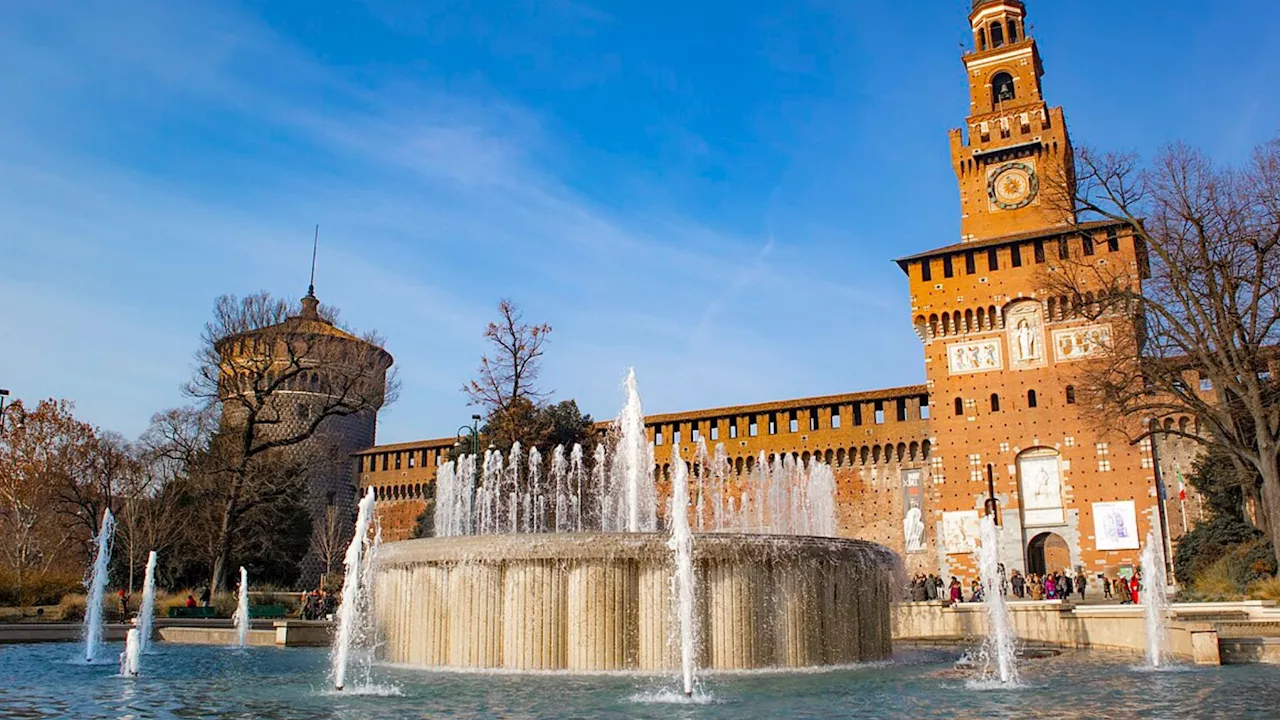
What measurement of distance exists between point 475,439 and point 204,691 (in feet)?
52.0

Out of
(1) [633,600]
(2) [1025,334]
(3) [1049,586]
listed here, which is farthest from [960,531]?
(1) [633,600]

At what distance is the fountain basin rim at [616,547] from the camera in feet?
33.8

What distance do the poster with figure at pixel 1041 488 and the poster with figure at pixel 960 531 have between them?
1.55 m

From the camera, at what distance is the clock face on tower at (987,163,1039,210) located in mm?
34719

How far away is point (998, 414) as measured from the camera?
105 feet

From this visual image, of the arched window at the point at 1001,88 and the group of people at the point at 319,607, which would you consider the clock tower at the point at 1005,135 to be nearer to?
the arched window at the point at 1001,88

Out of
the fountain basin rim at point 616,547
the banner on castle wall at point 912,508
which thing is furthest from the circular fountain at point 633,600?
the banner on castle wall at point 912,508

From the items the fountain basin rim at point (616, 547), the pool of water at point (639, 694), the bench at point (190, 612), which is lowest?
the pool of water at point (639, 694)

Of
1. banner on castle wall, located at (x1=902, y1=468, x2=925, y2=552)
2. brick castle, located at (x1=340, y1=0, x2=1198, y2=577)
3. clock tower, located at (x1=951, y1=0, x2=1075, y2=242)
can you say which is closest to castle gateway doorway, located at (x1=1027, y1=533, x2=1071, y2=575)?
brick castle, located at (x1=340, y1=0, x2=1198, y2=577)

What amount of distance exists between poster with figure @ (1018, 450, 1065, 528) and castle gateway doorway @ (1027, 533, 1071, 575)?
625mm

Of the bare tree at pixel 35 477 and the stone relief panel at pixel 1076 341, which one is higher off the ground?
the stone relief panel at pixel 1076 341

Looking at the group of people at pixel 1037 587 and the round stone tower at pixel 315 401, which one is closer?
the group of people at pixel 1037 587

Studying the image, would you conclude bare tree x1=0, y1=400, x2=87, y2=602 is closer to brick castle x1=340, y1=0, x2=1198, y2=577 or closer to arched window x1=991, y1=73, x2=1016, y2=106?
brick castle x1=340, y1=0, x2=1198, y2=577

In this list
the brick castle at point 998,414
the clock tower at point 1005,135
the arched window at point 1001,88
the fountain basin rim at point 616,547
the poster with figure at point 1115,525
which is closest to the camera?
the fountain basin rim at point 616,547
